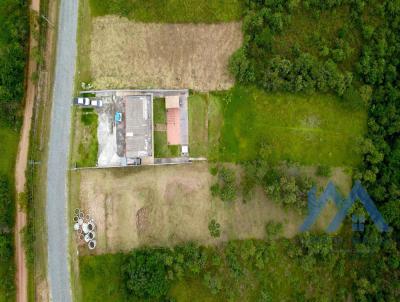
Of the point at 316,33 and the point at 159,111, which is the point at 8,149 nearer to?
the point at 159,111

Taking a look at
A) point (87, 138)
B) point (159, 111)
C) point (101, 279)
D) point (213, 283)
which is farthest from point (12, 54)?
point (213, 283)

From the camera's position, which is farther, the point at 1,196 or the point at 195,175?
the point at 195,175

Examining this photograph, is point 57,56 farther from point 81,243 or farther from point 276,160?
point 276,160

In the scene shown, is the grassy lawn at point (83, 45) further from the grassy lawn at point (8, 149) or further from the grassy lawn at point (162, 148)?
the grassy lawn at point (162, 148)

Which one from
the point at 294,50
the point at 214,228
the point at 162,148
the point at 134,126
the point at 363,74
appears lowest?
the point at 214,228

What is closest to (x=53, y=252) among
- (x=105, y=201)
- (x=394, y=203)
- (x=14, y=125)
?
(x=105, y=201)

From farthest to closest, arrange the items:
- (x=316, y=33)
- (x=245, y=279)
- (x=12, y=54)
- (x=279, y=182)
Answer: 1. (x=316, y=33)
2. (x=245, y=279)
3. (x=279, y=182)
4. (x=12, y=54)
